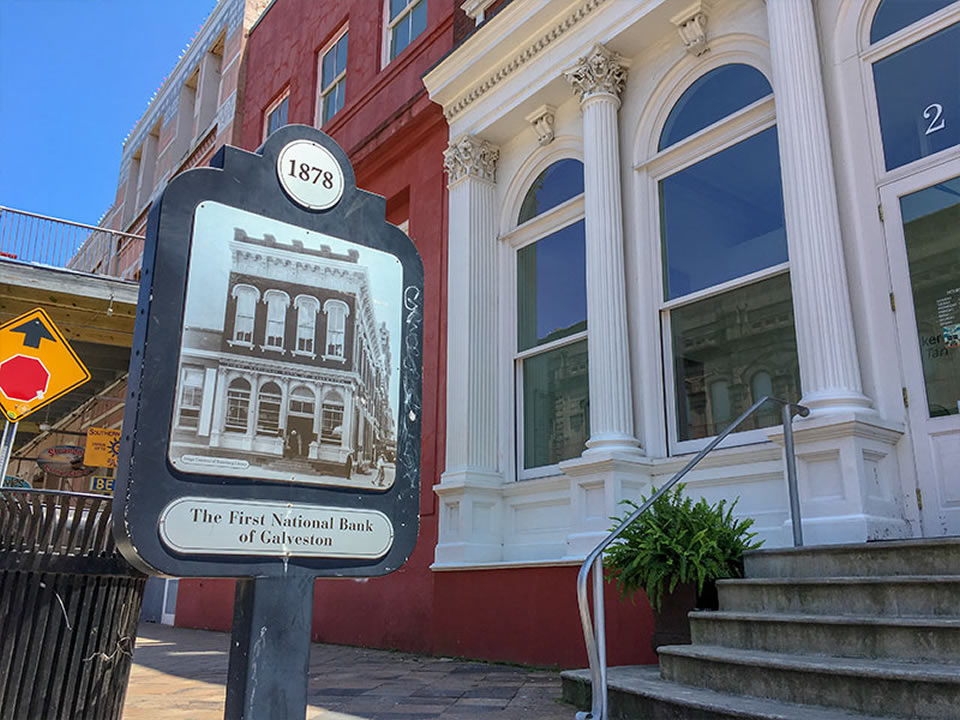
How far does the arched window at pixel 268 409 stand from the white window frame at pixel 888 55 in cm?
533

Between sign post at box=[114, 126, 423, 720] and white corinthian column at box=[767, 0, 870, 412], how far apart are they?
4.08 meters

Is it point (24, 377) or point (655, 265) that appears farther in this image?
point (655, 265)

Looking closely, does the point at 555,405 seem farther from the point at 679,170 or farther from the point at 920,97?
the point at 920,97

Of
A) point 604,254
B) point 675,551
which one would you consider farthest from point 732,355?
point 675,551

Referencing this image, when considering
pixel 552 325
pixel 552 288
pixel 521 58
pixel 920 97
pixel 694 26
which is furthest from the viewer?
pixel 521 58

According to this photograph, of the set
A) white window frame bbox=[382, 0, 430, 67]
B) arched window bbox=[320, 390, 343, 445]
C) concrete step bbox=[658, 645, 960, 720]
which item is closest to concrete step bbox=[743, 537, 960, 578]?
concrete step bbox=[658, 645, 960, 720]

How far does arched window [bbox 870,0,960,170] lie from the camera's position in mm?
5664

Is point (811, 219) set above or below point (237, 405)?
above

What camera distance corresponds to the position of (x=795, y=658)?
387cm

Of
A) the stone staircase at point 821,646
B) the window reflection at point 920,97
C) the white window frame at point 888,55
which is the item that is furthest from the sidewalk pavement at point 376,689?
the window reflection at point 920,97

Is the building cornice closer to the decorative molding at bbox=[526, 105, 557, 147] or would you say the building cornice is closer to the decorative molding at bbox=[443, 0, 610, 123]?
the decorative molding at bbox=[443, 0, 610, 123]

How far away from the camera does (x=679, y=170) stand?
24.7 ft

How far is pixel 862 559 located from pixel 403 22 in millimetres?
10119

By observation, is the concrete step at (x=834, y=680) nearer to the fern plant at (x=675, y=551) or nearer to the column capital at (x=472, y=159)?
the fern plant at (x=675, y=551)
